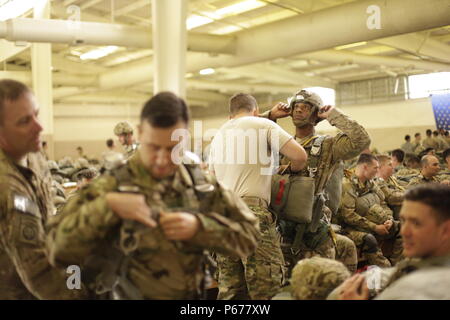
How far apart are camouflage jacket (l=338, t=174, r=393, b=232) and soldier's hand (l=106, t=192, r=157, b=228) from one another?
3578 mm

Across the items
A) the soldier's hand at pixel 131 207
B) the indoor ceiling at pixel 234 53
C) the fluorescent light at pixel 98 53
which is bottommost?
the soldier's hand at pixel 131 207

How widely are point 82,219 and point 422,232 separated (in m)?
1.21

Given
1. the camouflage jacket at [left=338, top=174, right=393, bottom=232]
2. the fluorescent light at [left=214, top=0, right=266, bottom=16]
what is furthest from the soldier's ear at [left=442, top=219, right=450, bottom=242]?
the fluorescent light at [left=214, top=0, right=266, bottom=16]

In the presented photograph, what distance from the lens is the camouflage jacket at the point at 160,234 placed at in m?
1.41

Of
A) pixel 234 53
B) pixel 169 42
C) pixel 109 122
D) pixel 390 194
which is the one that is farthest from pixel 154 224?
pixel 109 122

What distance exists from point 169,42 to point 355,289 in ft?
17.3

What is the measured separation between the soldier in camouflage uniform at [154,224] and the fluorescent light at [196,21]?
8465 mm

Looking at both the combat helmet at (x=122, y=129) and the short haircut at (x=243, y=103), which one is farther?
the combat helmet at (x=122, y=129)

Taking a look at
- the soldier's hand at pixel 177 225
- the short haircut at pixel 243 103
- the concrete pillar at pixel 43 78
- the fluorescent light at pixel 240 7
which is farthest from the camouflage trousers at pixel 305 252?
the concrete pillar at pixel 43 78

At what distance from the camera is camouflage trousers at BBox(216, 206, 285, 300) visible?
268cm

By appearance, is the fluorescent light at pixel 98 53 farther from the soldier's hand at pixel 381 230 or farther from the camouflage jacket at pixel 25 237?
the camouflage jacket at pixel 25 237

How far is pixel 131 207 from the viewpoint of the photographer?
1300mm

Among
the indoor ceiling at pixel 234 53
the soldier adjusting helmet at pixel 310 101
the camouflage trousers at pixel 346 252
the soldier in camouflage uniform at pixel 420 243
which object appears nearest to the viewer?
the soldier in camouflage uniform at pixel 420 243
